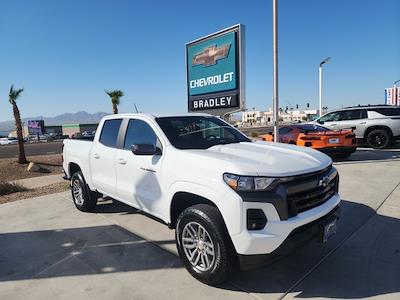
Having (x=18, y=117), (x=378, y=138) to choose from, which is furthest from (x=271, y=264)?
(x=18, y=117)

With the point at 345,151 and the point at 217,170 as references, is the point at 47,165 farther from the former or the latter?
the point at 217,170

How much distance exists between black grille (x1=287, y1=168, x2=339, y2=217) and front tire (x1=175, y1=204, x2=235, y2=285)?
0.69 m

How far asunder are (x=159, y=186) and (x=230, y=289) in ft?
4.59

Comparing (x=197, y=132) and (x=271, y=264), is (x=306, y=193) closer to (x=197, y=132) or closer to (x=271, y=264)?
(x=271, y=264)

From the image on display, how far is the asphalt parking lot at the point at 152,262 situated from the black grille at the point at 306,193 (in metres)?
0.81

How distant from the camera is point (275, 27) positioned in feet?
33.8

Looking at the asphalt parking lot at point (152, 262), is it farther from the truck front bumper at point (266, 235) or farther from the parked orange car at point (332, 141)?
the parked orange car at point (332, 141)

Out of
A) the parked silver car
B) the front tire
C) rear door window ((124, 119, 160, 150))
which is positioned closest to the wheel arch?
the front tire

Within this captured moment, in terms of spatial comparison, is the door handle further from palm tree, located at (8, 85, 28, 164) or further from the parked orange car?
palm tree, located at (8, 85, 28, 164)

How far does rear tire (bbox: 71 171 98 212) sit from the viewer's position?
6086mm

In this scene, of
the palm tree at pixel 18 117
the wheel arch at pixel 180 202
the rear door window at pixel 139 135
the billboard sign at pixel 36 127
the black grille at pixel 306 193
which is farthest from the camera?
the billboard sign at pixel 36 127

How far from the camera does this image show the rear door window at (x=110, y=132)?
5.26 metres

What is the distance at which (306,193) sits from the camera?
3.33 m

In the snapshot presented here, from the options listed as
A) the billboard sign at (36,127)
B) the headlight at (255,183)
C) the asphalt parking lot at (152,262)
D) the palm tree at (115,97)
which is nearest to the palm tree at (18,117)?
the palm tree at (115,97)
